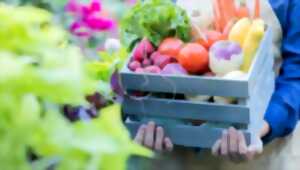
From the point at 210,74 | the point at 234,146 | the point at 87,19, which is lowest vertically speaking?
the point at 234,146

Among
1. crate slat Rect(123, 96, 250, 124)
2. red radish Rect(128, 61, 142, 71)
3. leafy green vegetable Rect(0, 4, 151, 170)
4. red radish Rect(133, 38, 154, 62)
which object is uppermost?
leafy green vegetable Rect(0, 4, 151, 170)

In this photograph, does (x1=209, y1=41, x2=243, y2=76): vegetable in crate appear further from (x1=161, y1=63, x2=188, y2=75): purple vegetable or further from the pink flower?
the pink flower

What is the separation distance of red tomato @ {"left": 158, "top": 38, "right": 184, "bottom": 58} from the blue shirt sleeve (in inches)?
11.4

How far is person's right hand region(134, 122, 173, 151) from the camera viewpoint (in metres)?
1.08

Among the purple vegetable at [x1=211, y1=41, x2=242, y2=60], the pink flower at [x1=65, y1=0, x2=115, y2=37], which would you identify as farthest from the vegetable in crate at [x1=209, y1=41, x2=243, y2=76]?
the pink flower at [x1=65, y1=0, x2=115, y2=37]

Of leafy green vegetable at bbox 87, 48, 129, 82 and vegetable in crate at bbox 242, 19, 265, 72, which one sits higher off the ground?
leafy green vegetable at bbox 87, 48, 129, 82

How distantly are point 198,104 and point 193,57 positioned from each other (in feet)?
0.26

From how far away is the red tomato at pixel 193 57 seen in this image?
1043 millimetres

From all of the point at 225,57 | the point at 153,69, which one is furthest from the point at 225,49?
the point at 153,69

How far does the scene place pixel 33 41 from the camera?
42 cm

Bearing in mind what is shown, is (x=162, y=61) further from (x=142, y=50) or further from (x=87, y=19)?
(x=87, y=19)

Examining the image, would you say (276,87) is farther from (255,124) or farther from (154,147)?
(154,147)

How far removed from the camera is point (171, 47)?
3.56 ft

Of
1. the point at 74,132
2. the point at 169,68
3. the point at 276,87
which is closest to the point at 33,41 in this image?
the point at 74,132
